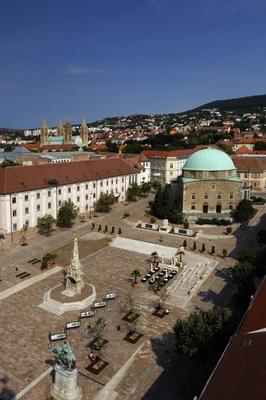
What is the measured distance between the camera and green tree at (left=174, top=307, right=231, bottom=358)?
26703 mm

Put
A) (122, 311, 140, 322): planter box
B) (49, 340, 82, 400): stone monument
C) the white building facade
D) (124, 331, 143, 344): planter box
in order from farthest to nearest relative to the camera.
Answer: the white building facade → (122, 311, 140, 322): planter box → (124, 331, 143, 344): planter box → (49, 340, 82, 400): stone monument

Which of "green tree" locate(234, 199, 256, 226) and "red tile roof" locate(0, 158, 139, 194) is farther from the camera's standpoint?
"green tree" locate(234, 199, 256, 226)

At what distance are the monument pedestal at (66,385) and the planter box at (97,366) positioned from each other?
8.02 ft

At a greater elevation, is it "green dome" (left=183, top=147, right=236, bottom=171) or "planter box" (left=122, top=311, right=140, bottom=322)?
"green dome" (left=183, top=147, right=236, bottom=171)

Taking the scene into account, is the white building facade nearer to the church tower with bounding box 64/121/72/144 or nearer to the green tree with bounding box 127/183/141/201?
the green tree with bounding box 127/183/141/201

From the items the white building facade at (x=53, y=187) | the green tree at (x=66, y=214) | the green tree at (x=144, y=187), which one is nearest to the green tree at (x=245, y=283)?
the green tree at (x=66, y=214)

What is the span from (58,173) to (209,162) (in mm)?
30274

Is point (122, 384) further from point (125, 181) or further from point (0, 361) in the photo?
point (125, 181)

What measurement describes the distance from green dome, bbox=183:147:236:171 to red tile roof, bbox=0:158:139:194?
18.8 m

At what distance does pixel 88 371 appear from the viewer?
95.2 ft

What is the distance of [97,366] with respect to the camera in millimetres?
29547

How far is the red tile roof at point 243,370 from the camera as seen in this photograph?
17.9 meters

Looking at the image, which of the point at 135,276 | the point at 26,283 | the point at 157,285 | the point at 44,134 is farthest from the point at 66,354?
the point at 44,134

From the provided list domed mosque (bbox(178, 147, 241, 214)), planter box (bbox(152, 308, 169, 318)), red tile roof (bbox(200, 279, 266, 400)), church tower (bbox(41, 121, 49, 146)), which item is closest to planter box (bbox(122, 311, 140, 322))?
planter box (bbox(152, 308, 169, 318))
